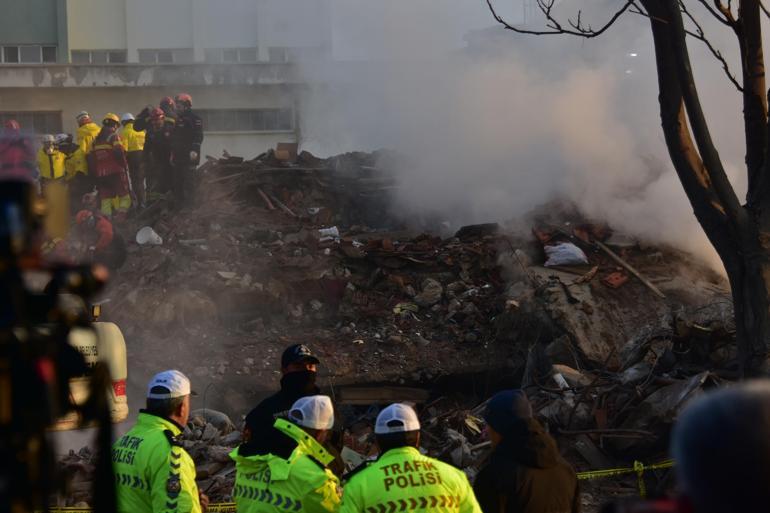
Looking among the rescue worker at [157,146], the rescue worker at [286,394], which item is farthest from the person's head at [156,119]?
the rescue worker at [286,394]

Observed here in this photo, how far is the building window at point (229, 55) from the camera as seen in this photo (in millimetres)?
36375

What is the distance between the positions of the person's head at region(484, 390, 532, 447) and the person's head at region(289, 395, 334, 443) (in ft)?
2.45

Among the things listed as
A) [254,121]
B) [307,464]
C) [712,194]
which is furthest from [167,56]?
[307,464]

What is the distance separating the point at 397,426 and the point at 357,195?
43.5 feet

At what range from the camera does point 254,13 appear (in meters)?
34.9

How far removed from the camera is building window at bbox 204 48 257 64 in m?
36.4

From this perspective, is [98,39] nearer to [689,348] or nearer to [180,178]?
[180,178]

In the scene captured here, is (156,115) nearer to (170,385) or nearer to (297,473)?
(170,385)

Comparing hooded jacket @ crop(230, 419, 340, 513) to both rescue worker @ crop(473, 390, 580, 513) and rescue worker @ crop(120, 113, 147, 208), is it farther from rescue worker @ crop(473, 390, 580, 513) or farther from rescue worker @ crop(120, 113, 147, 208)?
rescue worker @ crop(120, 113, 147, 208)

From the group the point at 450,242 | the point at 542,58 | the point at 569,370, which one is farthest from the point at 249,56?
the point at 569,370

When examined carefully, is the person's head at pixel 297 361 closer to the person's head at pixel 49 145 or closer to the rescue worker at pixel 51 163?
the rescue worker at pixel 51 163

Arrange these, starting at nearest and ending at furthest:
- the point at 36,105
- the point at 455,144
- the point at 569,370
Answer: the point at 569,370 < the point at 455,144 < the point at 36,105

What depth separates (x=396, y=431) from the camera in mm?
4035

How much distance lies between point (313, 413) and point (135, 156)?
11.7m
